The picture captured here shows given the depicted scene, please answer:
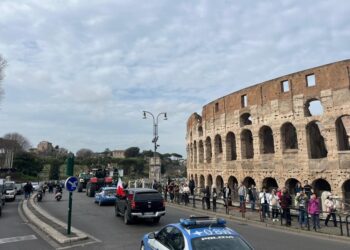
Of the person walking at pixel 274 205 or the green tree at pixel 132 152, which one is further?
the green tree at pixel 132 152

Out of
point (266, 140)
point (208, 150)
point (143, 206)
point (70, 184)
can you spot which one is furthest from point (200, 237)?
point (208, 150)

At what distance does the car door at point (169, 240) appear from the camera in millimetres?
6990

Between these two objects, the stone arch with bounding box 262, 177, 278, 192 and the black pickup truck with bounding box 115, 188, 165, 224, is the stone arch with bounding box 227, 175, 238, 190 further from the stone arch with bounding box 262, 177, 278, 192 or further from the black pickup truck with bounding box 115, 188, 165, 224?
the black pickup truck with bounding box 115, 188, 165, 224

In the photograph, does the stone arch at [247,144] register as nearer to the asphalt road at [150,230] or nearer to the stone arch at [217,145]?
the stone arch at [217,145]

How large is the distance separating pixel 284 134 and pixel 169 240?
26291 mm

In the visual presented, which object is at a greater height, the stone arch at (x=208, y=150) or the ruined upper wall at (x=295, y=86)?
the ruined upper wall at (x=295, y=86)

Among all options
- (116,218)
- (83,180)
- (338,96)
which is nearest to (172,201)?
(116,218)

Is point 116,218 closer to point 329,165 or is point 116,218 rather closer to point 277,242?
point 277,242

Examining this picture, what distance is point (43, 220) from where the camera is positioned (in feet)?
55.7

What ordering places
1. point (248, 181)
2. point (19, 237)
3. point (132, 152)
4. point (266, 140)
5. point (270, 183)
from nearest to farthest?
point (19, 237), point (270, 183), point (266, 140), point (248, 181), point (132, 152)

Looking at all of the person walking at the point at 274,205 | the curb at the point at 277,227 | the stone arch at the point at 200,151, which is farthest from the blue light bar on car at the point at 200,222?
the stone arch at the point at 200,151

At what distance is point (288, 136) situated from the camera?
34906mm

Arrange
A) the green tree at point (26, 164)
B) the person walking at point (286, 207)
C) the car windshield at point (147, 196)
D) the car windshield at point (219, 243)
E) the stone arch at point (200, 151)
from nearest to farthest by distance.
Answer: the car windshield at point (219, 243) → the person walking at point (286, 207) → the car windshield at point (147, 196) → the stone arch at point (200, 151) → the green tree at point (26, 164)

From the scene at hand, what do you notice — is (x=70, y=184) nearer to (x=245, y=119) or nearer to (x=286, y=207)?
(x=286, y=207)
